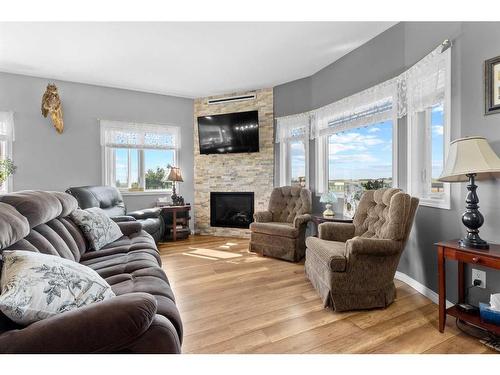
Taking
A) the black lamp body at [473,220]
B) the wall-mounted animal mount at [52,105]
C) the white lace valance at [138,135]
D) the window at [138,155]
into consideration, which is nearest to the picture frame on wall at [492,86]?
the black lamp body at [473,220]

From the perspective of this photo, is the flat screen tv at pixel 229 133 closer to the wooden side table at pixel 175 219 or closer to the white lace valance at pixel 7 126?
the wooden side table at pixel 175 219

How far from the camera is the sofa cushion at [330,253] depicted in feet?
7.06

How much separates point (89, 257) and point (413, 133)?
3.18 m

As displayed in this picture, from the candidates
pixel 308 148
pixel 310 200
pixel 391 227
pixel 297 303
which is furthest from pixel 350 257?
pixel 308 148

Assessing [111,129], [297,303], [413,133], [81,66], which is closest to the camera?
[297,303]

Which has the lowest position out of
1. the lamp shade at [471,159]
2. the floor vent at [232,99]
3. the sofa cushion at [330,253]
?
the sofa cushion at [330,253]

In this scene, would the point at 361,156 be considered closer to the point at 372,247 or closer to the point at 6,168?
the point at 372,247

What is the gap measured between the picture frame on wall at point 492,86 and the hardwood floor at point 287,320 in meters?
1.57

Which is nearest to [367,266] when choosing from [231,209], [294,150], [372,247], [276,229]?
[372,247]

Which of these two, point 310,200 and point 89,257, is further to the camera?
point 310,200

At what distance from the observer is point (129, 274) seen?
1705mm

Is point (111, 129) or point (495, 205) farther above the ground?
point (111, 129)
